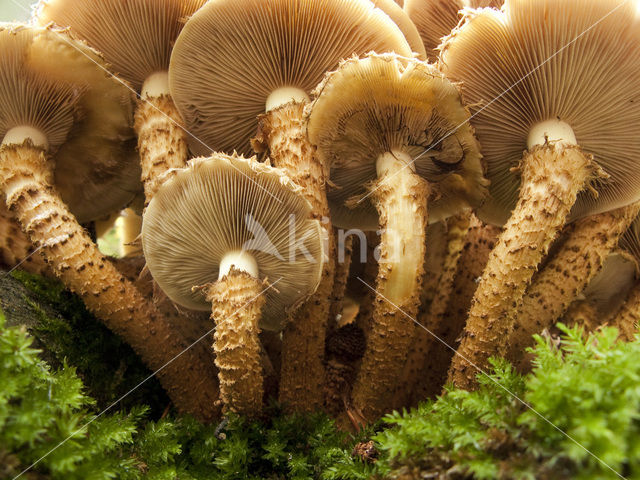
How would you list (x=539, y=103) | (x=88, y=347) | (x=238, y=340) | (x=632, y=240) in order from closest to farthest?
(x=238, y=340), (x=539, y=103), (x=88, y=347), (x=632, y=240)

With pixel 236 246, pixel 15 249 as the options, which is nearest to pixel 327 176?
pixel 236 246

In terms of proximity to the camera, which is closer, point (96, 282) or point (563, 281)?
point (96, 282)

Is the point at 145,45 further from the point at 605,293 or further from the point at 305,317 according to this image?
the point at 605,293

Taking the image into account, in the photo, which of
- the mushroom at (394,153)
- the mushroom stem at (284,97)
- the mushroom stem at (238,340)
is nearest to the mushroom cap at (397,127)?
the mushroom at (394,153)

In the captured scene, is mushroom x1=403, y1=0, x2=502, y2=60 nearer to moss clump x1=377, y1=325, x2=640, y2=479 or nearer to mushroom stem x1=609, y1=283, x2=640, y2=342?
mushroom stem x1=609, y1=283, x2=640, y2=342

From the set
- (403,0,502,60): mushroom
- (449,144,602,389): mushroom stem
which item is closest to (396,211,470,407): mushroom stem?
(449,144,602,389): mushroom stem

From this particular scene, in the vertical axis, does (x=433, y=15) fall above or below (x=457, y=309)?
above

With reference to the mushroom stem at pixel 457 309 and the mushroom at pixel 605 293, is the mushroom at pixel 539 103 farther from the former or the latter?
the mushroom at pixel 605 293
